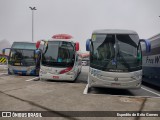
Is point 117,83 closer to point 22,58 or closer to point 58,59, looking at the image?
point 58,59

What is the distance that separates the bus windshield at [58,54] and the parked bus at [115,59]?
310 centimetres

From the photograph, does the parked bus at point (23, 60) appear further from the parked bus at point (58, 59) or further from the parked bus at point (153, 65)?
the parked bus at point (153, 65)

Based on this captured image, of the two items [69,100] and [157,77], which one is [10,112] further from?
[157,77]

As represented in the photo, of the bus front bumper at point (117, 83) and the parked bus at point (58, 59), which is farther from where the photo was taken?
the parked bus at point (58, 59)

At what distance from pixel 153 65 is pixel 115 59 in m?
4.18

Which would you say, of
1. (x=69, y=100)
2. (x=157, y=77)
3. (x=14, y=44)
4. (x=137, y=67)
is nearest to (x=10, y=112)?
(x=69, y=100)

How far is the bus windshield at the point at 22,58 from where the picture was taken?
14.9 metres

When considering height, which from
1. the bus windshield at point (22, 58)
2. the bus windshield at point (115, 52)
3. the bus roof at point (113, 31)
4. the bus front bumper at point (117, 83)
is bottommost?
the bus front bumper at point (117, 83)

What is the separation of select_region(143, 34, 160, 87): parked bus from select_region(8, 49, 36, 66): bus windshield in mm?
8764

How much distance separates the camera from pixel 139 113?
18.6 feet

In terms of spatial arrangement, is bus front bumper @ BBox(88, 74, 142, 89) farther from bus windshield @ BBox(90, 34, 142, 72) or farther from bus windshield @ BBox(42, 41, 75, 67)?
bus windshield @ BBox(42, 41, 75, 67)

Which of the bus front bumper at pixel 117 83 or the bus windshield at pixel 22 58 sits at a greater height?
the bus windshield at pixel 22 58

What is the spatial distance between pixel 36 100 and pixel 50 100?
20.2 inches

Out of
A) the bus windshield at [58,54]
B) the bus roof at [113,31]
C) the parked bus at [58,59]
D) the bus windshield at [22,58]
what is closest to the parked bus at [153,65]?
the bus roof at [113,31]
